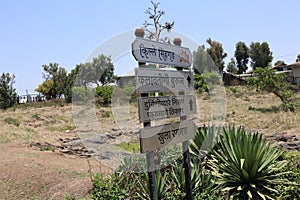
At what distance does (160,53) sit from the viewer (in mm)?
4262

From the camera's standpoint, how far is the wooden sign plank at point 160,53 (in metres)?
3.82

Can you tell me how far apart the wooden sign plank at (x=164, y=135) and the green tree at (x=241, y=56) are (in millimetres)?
47893

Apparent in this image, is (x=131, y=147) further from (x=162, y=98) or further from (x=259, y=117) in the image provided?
(x=259, y=117)

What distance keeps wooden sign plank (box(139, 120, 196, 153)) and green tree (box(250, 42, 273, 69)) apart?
46.4 metres

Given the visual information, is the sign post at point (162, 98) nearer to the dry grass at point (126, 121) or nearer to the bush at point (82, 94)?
the dry grass at point (126, 121)

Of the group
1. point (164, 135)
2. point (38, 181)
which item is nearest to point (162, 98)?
point (164, 135)

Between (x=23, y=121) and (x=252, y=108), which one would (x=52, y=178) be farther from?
(x=252, y=108)

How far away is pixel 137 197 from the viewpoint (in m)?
4.77

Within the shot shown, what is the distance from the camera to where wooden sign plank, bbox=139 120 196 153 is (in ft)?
12.5

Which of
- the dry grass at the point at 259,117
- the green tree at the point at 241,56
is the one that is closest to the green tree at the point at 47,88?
the dry grass at the point at 259,117

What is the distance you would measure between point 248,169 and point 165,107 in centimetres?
162

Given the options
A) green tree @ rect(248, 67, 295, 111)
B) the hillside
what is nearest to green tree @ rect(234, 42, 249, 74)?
the hillside

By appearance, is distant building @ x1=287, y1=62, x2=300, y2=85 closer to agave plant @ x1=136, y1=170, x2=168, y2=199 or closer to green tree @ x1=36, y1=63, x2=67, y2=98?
green tree @ x1=36, y1=63, x2=67, y2=98

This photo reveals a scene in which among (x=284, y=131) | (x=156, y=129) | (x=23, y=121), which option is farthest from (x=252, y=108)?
A: (x=156, y=129)
